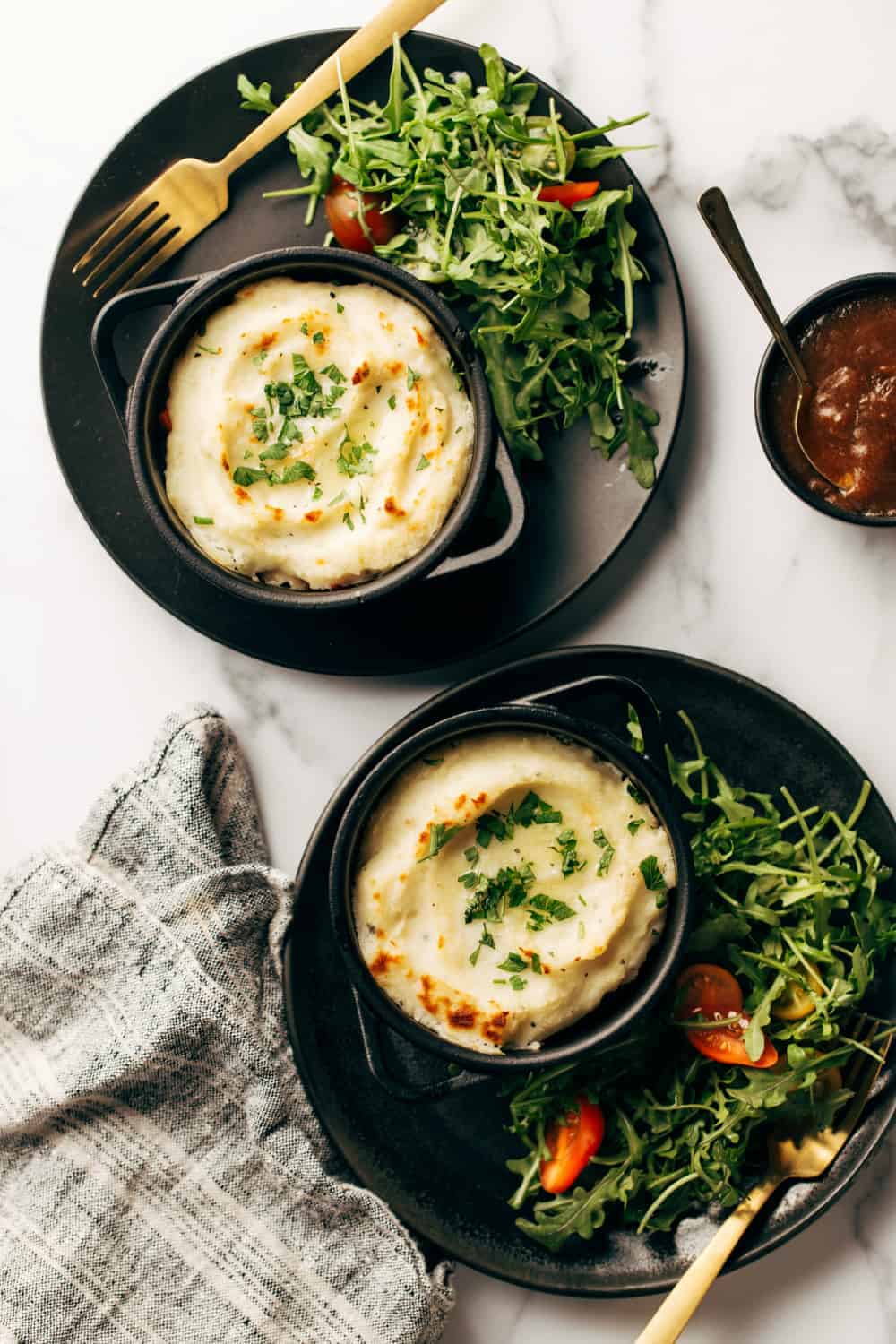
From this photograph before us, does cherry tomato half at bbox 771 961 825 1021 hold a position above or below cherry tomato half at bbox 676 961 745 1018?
below

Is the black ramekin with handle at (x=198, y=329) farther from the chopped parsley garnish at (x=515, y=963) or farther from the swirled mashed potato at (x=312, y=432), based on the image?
the chopped parsley garnish at (x=515, y=963)

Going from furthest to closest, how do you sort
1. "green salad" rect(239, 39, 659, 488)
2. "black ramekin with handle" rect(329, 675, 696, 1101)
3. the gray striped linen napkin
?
1. the gray striped linen napkin
2. "green salad" rect(239, 39, 659, 488)
3. "black ramekin with handle" rect(329, 675, 696, 1101)

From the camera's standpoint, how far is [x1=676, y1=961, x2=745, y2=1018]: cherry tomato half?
2.72 metres

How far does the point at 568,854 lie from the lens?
253 cm

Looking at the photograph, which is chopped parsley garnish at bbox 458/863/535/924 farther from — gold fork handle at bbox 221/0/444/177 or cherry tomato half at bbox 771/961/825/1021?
gold fork handle at bbox 221/0/444/177

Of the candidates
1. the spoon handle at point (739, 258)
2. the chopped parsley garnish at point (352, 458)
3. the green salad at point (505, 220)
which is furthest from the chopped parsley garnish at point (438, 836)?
the spoon handle at point (739, 258)

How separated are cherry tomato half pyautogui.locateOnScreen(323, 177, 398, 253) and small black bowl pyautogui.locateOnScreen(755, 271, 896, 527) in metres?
0.92

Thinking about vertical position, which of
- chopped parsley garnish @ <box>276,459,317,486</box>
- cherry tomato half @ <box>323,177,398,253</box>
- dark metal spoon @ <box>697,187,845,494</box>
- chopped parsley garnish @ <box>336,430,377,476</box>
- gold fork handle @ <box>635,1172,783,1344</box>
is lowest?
gold fork handle @ <box>635,1172,783,1344</box>

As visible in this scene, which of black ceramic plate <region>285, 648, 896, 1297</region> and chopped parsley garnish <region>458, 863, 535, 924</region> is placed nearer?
chopped parsley garnish <region>458, 863, 535, 924</region>

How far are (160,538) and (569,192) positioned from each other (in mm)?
1235

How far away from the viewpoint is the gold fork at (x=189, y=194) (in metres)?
2.75

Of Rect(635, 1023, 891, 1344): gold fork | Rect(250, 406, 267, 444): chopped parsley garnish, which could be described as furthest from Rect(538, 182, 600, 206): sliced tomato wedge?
Rect(635, 1023, 891, 1344): gold fork

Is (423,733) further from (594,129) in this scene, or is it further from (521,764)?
(594,129)

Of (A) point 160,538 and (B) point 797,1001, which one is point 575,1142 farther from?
(A) point 160,538
